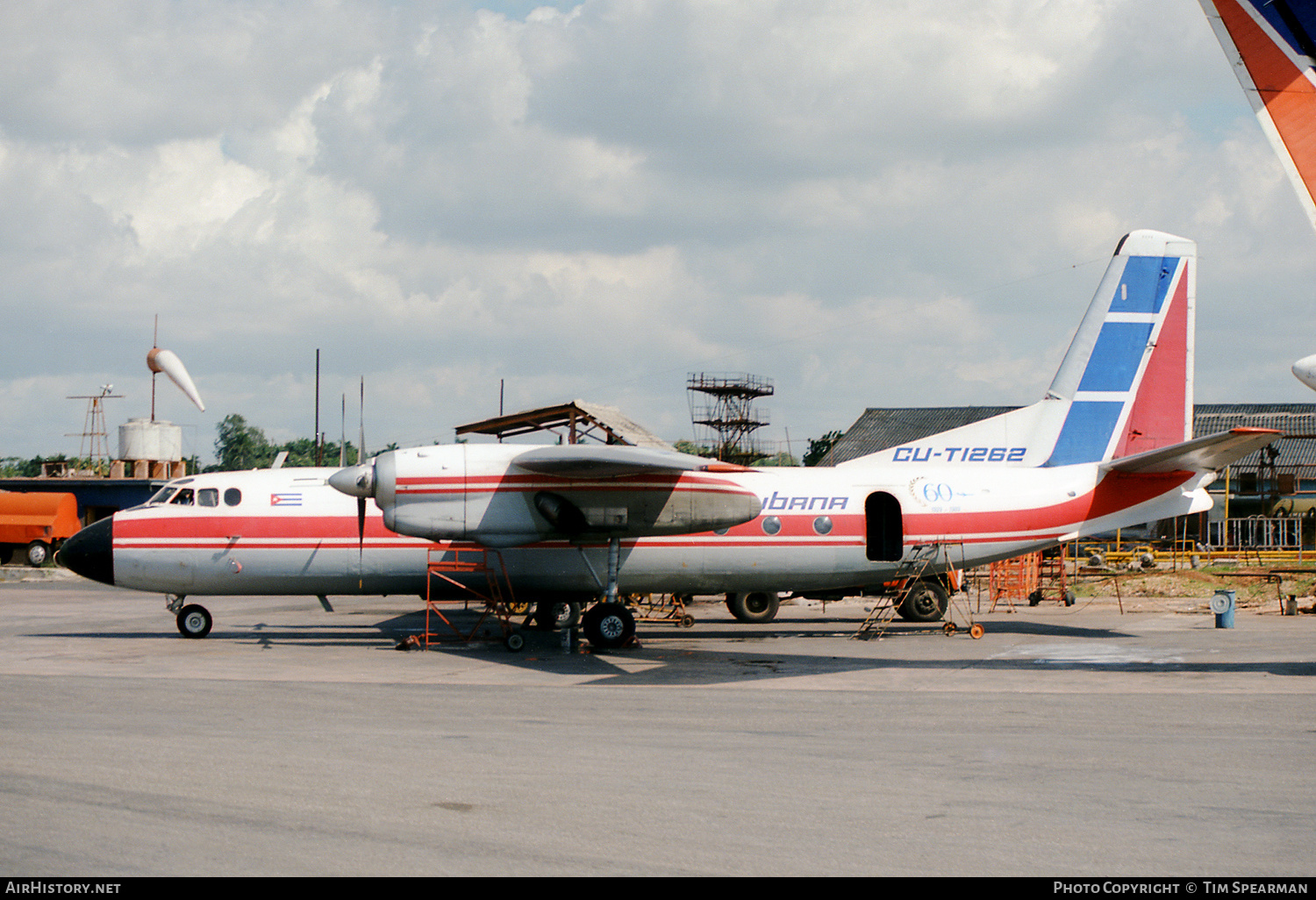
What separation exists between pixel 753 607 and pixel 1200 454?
12.0m

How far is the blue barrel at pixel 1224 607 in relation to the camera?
24.3 meters

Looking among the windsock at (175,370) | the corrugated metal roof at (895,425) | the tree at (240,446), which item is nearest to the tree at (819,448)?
the corrugated metal roof at (895,425)

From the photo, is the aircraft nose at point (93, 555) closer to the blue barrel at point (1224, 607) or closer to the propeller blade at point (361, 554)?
the propeller blade at point (361, 554)

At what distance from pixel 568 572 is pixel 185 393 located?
37.1 metres

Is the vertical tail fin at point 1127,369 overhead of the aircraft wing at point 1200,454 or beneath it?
overhead

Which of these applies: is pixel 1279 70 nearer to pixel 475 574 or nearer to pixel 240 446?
pixel 475 574

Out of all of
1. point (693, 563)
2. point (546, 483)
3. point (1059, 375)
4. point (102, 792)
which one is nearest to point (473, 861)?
point (102, 792)

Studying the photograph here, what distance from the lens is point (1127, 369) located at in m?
23.4

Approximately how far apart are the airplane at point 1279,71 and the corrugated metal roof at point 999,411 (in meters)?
53.7

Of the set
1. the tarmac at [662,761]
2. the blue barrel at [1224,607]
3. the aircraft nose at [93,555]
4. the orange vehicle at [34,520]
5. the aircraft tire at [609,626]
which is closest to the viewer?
the tarmac at [662,761]

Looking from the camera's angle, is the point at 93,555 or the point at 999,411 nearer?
the point at 93,555

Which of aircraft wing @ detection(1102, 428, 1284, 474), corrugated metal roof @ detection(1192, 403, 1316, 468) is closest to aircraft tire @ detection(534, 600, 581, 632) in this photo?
aircraft wing @ detection(1102, 428, 1284, 474)

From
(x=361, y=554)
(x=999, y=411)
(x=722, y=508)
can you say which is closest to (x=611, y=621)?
(x=722, y=508)

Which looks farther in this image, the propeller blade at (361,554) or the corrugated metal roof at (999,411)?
the corrugated metal roof at (999,411)
